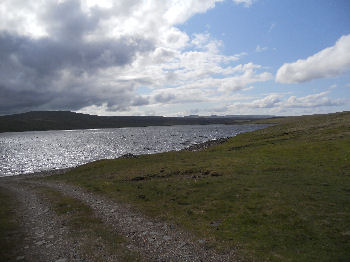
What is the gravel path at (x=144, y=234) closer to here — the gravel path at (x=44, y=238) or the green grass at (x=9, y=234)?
the gravel path at (x=44, y=238)

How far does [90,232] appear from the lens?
19.4 m

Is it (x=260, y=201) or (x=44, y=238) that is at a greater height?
(x=260, y=201)

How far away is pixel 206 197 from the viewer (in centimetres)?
2736

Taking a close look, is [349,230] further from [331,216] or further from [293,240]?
[293,240]

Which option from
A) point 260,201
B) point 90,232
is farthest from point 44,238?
point 260,201

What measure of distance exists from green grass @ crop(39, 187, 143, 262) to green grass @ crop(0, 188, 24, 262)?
Result: 3531 millimetres

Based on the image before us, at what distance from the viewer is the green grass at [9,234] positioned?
15.9 m

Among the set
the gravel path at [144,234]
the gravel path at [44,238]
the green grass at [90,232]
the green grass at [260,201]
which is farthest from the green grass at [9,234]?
the green grass at [260,201]

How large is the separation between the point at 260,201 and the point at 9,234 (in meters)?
21.5

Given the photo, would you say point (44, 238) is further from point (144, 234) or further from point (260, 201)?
point (260, 201)

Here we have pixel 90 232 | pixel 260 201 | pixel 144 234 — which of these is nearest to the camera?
pixel 144 234

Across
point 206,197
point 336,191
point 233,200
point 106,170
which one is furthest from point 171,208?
point 106,170

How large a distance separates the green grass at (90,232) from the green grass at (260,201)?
16.3 feet

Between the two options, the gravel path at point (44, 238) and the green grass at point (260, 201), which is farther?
the green grass at point (260, 201)
